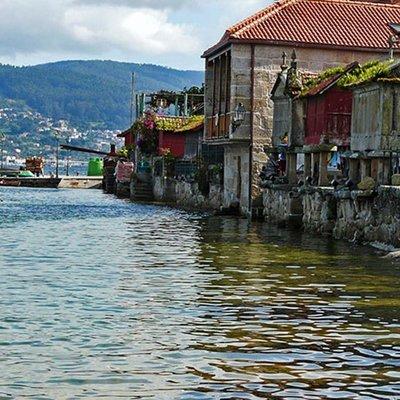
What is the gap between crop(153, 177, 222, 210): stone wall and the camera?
2079 inches

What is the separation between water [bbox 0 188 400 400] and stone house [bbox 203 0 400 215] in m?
16.2

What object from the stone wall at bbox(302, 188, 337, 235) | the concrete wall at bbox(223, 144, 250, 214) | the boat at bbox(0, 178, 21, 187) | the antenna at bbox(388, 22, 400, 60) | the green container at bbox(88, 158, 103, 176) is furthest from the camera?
the green container at bbox(88, 158, 103, 176)

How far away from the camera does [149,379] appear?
38.9ft

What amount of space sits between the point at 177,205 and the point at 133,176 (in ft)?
44.7

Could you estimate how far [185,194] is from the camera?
60094 mm

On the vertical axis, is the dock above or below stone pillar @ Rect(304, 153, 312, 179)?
below

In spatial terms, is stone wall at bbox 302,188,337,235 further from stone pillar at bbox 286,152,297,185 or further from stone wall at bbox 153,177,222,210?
stone wall at bbox 153,177,222,210

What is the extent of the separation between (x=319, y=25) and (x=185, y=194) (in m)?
15.8

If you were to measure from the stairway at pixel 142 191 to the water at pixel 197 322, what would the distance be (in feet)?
133

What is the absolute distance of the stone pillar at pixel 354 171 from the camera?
32500 millimetres

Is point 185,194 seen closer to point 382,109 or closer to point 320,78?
point 320,78

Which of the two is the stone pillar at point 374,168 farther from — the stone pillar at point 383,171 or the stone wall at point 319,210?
the stone wall at point 319,210

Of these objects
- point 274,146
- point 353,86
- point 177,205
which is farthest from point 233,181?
point 353,86

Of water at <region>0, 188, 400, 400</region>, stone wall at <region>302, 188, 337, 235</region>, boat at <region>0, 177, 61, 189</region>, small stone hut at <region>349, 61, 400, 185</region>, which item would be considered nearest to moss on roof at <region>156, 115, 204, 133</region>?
boat at <region>0, 177, 61, 189</region>
